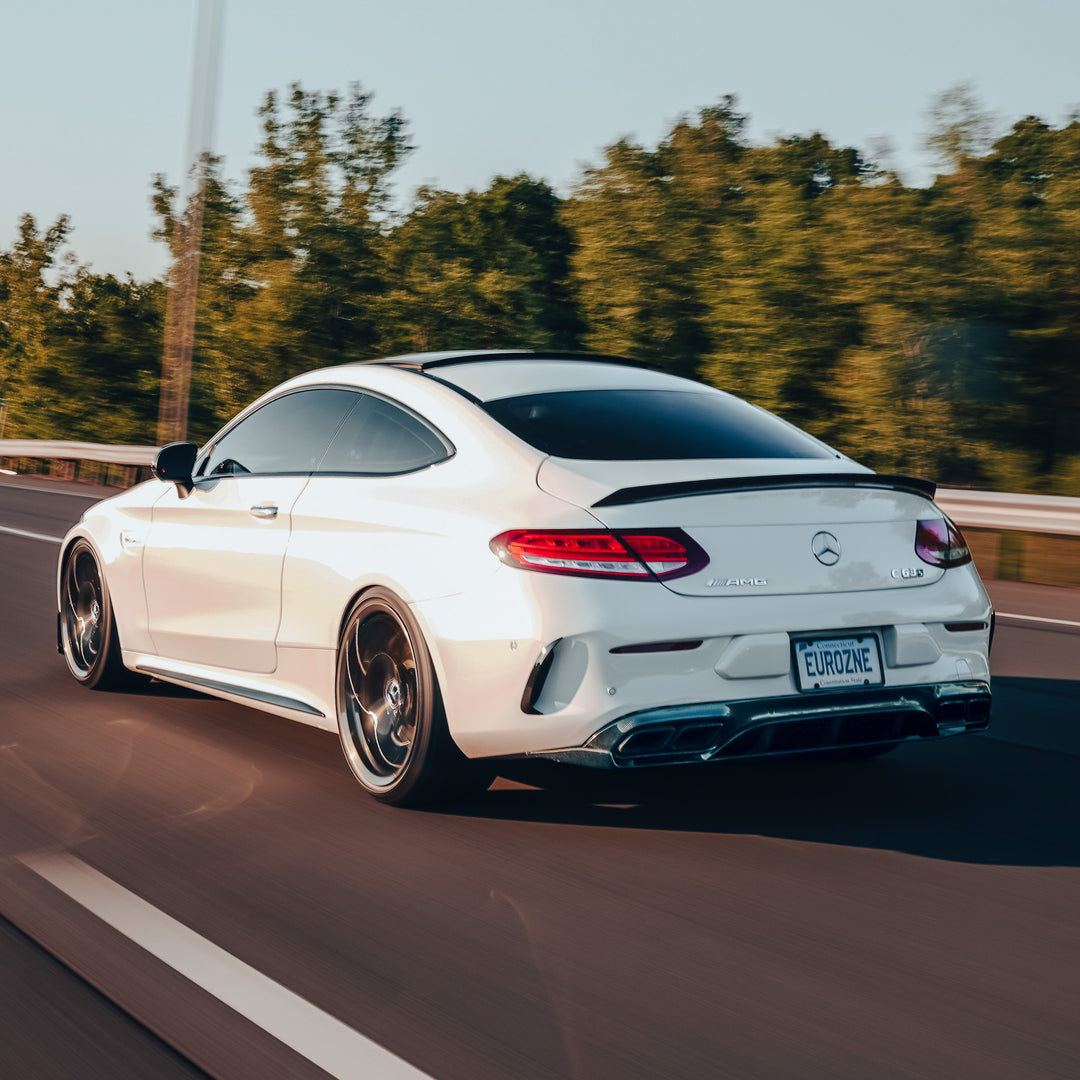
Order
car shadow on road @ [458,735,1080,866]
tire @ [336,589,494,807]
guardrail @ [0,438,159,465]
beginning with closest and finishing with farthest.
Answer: car shadow on road @ [458,735,1080,866] < tire @ [336,589,494,807] < guardrail @ [0,438,159,465]

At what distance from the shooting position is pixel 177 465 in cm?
670

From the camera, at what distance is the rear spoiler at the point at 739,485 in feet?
15.5

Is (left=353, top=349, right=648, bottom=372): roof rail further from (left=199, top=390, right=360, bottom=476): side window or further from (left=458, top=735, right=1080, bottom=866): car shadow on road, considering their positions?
(left=458, top=735, right=1080, bottom=866): car shadow on road

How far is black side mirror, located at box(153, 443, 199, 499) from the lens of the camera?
21.9 feet

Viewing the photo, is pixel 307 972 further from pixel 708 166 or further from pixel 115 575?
pixel 708 166

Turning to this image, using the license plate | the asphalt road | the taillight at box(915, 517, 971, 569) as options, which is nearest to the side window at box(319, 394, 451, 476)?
the asphalt road

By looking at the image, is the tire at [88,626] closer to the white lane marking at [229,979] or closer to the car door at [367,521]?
the car door at [367,521]

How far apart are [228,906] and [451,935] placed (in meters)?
0.66

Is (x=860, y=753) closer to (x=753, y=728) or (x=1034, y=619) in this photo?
(x=753, y=728)

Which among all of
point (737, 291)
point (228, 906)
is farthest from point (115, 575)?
point (737, 291)

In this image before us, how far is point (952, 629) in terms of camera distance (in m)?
5.08

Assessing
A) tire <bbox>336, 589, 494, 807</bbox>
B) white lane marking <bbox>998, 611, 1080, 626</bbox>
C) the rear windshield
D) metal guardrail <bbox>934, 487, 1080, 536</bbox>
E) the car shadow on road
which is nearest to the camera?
the car shadow on road

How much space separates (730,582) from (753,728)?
0.44 m

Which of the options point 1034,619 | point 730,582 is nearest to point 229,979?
point 730,582
